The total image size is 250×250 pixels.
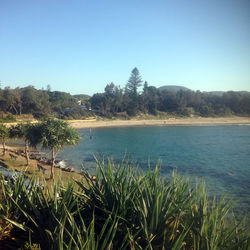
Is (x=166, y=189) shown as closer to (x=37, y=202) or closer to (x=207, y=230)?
(x=207, y=230)

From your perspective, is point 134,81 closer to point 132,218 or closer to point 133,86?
point 133,86

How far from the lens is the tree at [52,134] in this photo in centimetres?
1396

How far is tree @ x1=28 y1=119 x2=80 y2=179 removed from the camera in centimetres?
1396

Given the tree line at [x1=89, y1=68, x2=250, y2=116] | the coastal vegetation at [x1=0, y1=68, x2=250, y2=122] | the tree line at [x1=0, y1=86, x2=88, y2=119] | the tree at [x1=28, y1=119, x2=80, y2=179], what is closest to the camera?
the tree at [x1=28, y1=119, x2=80, y2=179]

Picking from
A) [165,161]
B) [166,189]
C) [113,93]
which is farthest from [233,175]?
[113,93]

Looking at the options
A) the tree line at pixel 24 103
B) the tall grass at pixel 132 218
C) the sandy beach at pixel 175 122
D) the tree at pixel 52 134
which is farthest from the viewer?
the sandy beach at pixel 175 122

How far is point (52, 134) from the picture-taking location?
45.9 ft

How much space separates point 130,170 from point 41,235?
192 centimetres

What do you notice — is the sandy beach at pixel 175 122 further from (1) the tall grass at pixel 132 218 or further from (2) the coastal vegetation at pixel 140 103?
(1) the tall grass at pixel 132 218

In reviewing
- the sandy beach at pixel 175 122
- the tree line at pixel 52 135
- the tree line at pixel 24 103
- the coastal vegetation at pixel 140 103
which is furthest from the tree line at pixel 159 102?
the tree line at pixel 52 135

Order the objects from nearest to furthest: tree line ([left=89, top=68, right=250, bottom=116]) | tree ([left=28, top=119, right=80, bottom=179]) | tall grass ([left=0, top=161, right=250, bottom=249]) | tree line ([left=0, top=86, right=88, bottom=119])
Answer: tall grass ([left=0, top=161, right=250, bottom=249]) < tree ([left=28, top=119, right=80, bottom=179]) < tree line ([left=0, top=86, right=88, bottom=119]) < tree line ([left=89, top=68, right=250, bottom=116])

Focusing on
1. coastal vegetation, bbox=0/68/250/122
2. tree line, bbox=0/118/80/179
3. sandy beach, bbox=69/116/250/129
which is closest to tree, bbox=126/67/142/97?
coastal vegetation, bbox=0/68/250/122

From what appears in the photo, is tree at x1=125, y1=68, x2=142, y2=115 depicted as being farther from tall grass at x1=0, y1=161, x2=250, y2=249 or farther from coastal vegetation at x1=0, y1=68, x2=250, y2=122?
tall grass at x1=0, y1=161, x2=250, y2=249

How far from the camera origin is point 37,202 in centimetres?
412
